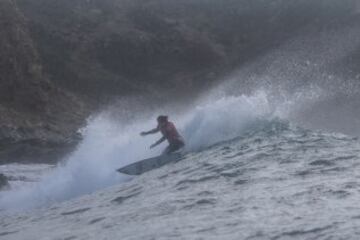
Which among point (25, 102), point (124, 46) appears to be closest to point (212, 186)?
point (25, 102)

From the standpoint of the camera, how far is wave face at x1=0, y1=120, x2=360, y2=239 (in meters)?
9.73

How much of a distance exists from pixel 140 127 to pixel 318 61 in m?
16.1

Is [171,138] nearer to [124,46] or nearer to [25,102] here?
[25,102]

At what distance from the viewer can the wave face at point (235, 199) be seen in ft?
31.9

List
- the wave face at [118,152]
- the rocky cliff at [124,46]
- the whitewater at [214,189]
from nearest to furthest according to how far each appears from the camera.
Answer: the whitewater at [214,189], the wave face at [118,152], the rocky cliff at [124,46]

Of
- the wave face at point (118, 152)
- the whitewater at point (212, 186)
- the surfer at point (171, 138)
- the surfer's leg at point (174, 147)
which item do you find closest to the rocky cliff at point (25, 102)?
the whitewater at point (212, 186)

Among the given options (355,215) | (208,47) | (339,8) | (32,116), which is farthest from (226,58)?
(355,215)

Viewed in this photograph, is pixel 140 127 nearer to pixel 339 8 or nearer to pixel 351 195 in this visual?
pixel 351 195

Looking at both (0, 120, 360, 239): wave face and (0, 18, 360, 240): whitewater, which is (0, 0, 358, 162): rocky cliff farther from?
(0, 120, 360, 239): wave face

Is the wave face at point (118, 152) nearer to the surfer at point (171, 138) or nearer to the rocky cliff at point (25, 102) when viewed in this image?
the surfer at point (171, 138)

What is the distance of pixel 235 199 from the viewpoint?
1138 centimetres

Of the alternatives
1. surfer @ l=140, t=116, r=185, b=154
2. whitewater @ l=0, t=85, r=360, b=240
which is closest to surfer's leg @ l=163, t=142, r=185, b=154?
surfer @ l=140, t=116, r=185, b=154

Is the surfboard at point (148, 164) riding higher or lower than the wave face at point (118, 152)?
lower

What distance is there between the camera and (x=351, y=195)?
421 inches
